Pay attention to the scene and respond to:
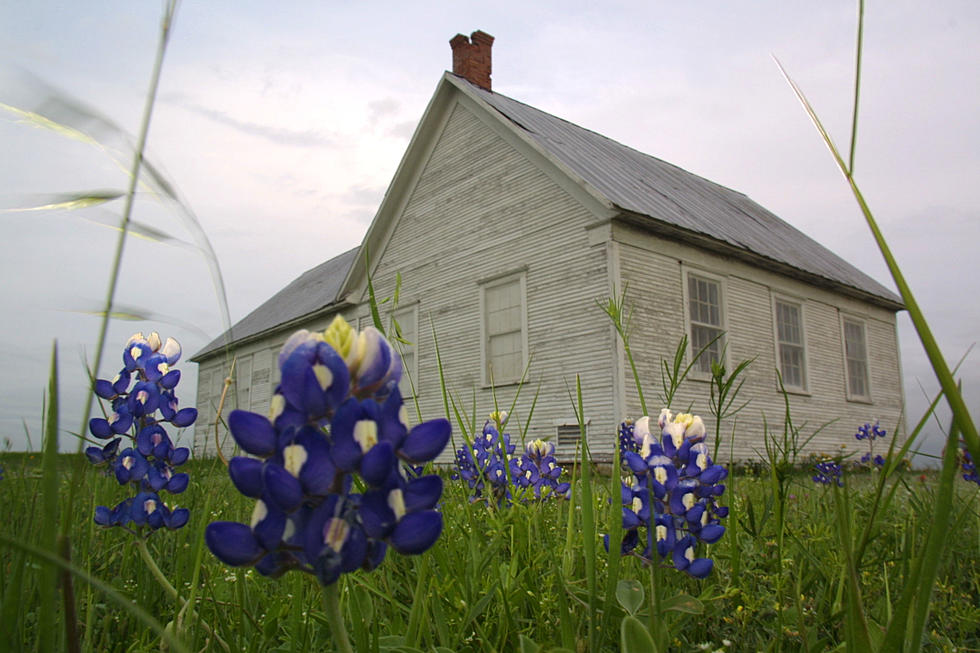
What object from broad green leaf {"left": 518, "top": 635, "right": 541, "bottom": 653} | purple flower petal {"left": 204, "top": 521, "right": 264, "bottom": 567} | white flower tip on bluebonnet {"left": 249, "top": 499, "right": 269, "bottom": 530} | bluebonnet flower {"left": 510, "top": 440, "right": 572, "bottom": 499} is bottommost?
broad green leaf {"left": 518, "top": 635, "right": 541, "bottom": 653}

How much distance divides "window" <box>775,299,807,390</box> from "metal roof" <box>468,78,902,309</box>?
0.93 meters

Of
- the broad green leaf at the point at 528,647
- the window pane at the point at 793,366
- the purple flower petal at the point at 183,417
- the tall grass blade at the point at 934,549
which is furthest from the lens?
the window pane at the point at 793,366

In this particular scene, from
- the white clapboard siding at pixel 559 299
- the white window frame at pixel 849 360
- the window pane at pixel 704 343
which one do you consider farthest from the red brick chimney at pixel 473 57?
the white window frame at pixel 849 360

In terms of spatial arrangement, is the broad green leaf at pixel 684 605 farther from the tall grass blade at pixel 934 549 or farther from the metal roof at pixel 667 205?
the metal roof at pixel 667 205

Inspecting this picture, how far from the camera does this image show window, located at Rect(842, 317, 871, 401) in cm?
1677

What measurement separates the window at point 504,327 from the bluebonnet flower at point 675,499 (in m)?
10.7

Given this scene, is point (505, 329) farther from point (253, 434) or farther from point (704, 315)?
point (253, 434)

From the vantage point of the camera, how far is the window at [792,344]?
14.8m

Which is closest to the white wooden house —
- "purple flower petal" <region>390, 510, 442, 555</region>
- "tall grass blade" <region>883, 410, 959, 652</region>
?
"tall grass blade" <region>883, 410, 959, 652</region>

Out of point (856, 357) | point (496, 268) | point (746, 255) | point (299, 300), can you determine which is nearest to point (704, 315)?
point (746, 255)

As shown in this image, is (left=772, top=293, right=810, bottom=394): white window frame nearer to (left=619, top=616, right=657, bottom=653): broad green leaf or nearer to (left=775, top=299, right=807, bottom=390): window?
(left=775, top=299, right=807, bottom=390): window

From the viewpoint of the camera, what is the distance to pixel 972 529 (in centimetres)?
371

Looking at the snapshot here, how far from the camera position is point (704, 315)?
13109 millimetres

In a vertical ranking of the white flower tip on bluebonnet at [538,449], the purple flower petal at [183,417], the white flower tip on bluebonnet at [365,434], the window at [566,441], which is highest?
the purple flower petal at [183,417]
